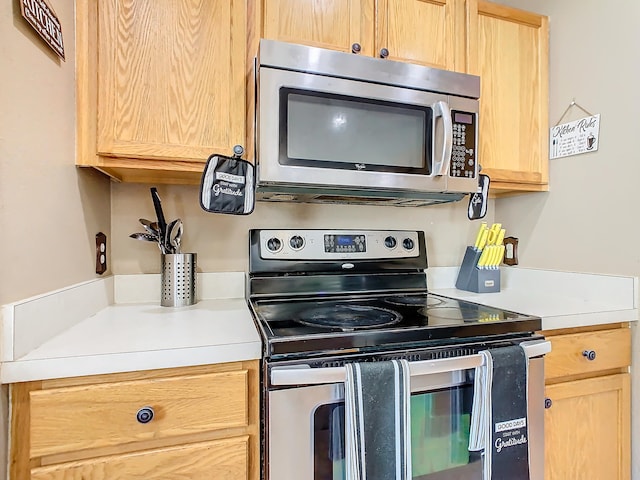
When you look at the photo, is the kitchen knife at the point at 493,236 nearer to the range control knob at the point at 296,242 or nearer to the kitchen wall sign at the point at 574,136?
the kitchen wall sign at the point at 574,136

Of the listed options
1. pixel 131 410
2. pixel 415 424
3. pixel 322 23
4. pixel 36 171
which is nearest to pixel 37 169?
pixel 36 171

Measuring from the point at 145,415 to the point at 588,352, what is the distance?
1304 millimetres

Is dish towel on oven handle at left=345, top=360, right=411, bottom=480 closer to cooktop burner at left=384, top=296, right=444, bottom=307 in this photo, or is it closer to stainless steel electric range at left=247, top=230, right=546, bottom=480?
stainless steel electric range at left=247, top=230, right=546, bottom=480

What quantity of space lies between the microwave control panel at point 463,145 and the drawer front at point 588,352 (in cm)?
62

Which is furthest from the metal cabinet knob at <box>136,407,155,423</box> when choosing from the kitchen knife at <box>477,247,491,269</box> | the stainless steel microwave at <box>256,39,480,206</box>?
the kitchen knife at <box>477,247,491,269</box>

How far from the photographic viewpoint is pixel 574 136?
1455 millimetres

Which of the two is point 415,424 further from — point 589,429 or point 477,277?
point 477,277

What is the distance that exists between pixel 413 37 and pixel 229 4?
663 mm

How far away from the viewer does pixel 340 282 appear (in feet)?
4.73

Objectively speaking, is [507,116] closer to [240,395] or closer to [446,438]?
[446,438]

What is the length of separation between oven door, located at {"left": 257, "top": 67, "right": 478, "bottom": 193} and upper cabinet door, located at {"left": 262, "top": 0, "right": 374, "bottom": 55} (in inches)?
8.2

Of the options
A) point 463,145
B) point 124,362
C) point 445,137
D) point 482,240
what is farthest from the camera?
point 482,240

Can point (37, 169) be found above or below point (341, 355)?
above

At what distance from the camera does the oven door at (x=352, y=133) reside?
3.58ft
